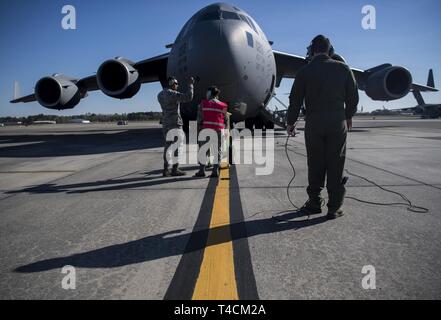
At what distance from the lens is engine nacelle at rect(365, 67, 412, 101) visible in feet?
49.0

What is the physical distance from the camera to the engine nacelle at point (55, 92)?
14422mm

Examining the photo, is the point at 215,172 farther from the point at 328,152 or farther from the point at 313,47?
the point at 313,47

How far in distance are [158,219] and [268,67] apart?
8094 millimetres

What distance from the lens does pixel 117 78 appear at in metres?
13.0

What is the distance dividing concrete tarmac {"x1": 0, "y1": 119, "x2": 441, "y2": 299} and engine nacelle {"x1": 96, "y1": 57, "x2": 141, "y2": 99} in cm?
768

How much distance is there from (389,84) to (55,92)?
15.8 m

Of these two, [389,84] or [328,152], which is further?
[389,84]

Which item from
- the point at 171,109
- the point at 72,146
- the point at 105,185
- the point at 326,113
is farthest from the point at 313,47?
the point at 72,146

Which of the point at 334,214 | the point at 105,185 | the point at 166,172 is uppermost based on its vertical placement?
the point at 166,172

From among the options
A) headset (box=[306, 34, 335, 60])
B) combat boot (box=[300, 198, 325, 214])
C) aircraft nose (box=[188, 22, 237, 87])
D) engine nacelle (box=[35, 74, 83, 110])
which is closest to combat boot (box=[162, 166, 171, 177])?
combat boot (box=[300, 198, 325, 214])

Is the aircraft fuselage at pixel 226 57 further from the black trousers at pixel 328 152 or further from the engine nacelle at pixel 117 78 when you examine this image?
the black trousers at pixel 328 152

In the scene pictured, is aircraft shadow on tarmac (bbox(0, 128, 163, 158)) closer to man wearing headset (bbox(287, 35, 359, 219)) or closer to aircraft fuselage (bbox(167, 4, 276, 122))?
aircraft fuselage (bbox(167, 4, 276, 122))

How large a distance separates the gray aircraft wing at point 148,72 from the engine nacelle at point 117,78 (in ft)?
4.88

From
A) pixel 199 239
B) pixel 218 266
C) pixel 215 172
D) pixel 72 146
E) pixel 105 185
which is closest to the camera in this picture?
pixel 218 266
